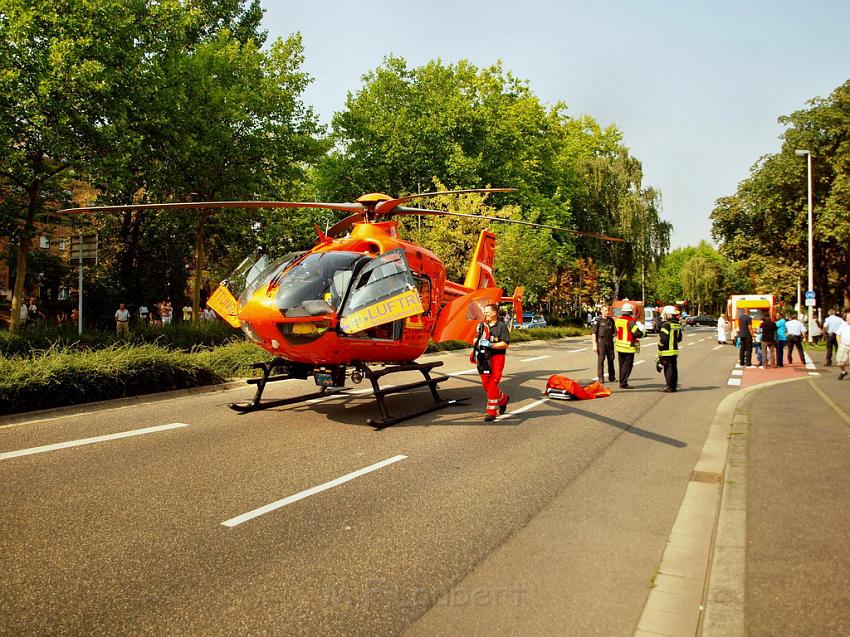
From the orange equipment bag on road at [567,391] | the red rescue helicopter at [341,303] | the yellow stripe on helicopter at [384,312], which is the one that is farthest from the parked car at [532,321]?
the yellow stripe on helicopter at [384,312]

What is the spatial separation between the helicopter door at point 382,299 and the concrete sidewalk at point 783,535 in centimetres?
419

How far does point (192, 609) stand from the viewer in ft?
10.8

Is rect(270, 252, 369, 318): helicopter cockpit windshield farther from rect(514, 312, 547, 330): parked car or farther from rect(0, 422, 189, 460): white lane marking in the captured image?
rect(514, 312, 547, 330): parked car

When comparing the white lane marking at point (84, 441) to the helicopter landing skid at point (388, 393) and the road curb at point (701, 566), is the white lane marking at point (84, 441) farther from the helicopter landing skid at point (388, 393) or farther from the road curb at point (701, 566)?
the road curb at point (701, 566)

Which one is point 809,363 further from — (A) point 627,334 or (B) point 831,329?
(A) point 627,334

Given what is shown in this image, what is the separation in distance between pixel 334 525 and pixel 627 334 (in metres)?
9.67

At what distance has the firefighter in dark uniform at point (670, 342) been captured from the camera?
38.7 feet

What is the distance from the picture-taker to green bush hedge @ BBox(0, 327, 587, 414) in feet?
29.1

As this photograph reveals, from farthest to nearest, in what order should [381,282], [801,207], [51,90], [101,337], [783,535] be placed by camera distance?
[801,207]
[51,90]
[101,337]
[381,282]
[783,535]

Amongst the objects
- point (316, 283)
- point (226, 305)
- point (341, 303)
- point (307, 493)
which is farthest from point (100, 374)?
point (307, 493)

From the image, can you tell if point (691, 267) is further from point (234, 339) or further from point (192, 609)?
point (192, 609)

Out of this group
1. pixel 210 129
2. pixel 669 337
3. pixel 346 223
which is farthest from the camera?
pixel 210 129

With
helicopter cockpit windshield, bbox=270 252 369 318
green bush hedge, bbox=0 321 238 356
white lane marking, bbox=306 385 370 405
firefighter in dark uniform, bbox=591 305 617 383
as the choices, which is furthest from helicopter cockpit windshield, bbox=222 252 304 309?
firefighter in dark uniform, bbox=591 305 617 383

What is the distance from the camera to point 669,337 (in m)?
11.9
